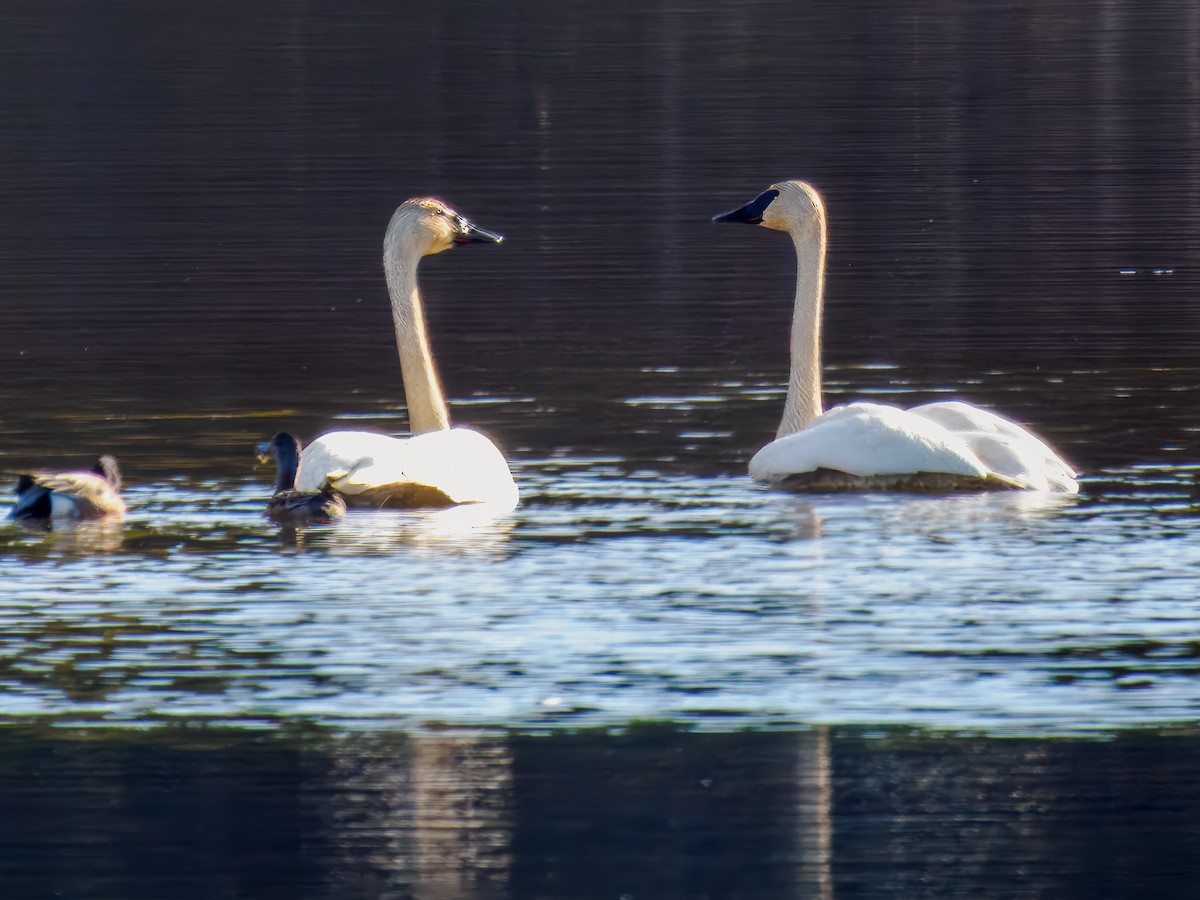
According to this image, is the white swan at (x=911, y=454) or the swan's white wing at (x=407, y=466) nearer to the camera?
the swan's white wing at (x=407, y=466)

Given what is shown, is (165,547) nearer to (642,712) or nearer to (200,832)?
(642,712)

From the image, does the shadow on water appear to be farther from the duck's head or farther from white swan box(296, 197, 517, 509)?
the duck's head

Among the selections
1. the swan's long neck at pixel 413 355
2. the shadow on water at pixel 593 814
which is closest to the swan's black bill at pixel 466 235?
the swan's long neck at pixel 413 355

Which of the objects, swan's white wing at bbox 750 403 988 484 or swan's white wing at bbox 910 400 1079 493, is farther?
swan's white wing at bbox 910 400 1079 493

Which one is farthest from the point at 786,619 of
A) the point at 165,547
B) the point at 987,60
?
the point at 987,60

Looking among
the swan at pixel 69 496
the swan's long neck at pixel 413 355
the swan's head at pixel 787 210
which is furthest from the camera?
the swan's head at pixel 787 210

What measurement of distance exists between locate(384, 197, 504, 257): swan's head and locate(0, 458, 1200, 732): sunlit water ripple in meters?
2.06

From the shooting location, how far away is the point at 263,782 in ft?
25.9

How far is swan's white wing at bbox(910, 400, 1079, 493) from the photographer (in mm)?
12867

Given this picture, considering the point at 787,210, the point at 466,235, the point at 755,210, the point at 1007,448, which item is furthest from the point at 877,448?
the point at 466,235

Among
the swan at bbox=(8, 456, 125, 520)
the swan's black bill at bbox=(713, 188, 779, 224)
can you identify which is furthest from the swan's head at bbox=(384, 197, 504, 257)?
the swan at bbox=(8, 456, 125, 520)

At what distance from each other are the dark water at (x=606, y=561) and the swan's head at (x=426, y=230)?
106 cm

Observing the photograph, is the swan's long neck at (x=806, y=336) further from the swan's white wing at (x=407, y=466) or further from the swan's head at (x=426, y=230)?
the swan's white wing at (x=407, y=466)

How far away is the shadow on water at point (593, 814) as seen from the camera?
6.97 metres
